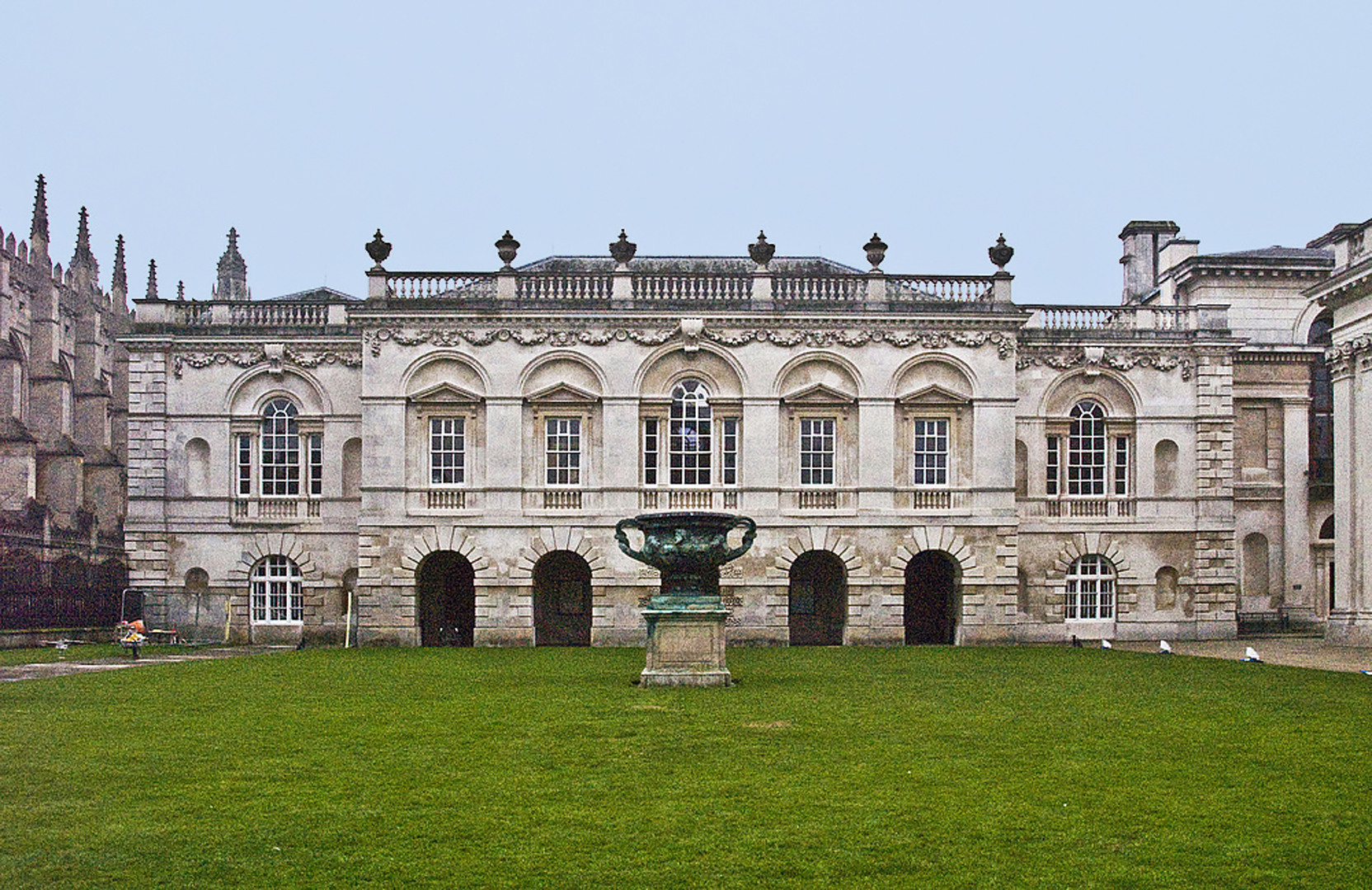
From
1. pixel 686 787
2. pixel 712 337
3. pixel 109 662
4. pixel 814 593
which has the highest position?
pixel 712 337

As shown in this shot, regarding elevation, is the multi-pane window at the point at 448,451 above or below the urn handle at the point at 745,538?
above

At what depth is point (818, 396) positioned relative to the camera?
40.6 metres

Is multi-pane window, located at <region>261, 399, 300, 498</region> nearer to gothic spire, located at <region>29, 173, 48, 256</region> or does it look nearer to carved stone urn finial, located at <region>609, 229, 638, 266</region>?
carved stone urn finial, located at <region>609, 229, 638, 266</region>

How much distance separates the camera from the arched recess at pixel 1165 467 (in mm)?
42875

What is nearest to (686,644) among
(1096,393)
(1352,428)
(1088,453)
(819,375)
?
(819,375)

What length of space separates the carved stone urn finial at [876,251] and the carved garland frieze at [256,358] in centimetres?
1469

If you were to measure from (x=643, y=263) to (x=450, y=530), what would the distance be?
10.4m

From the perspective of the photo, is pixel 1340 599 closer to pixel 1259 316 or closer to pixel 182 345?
pixel 1259 316

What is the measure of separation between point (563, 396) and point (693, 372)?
358 centimetres

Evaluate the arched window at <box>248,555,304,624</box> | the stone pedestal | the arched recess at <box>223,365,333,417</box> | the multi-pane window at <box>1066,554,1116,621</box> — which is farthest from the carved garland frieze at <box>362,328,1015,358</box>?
the stone pedestal

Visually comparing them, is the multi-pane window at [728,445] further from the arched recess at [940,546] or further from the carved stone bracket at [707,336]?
the arched recess at [940,546]

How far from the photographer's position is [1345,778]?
1361cm

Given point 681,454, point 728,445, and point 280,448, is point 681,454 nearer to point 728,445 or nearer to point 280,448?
point 728,445

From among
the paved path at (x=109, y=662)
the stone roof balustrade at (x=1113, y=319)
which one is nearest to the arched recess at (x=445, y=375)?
the paved path at (x=109, y=662)
